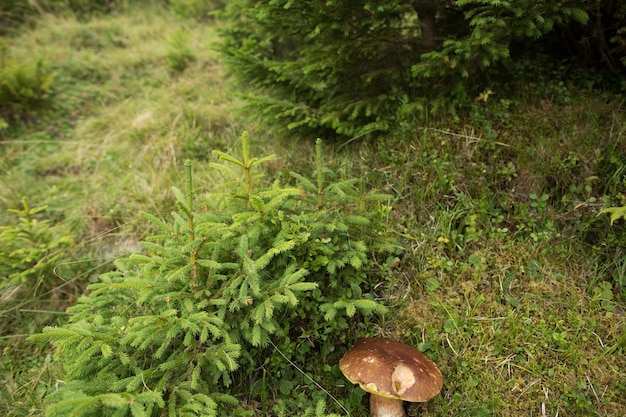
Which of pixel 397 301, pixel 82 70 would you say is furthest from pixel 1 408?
pixel 82 70

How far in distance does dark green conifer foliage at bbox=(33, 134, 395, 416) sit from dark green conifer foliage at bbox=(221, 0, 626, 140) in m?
0.99

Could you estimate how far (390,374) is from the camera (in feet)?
6.66

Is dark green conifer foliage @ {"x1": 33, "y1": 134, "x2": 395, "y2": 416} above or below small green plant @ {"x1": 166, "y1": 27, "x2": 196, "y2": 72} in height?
below

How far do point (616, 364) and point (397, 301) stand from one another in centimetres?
133

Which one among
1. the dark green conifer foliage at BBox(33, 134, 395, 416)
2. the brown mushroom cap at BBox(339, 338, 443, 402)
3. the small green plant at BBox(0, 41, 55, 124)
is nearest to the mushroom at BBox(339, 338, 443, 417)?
the brown mushroom cap at BBox(339, 338, 443, 402)

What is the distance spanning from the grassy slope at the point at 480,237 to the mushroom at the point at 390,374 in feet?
0.86

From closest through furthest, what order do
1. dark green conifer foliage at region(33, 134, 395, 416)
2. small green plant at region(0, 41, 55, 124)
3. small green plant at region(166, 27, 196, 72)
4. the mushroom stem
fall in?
dark green conifer foliage at region(33, 134, 395, 416) < the mushroom stem < small green plant at region(0, 41, 55, 124) < small green plant at region(166, 27, 196, 72)

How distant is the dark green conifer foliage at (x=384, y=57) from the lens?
2641 millimetres

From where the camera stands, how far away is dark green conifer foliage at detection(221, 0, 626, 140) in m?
2.64

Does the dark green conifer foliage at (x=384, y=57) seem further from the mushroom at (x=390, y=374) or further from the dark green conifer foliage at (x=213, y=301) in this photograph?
the mushroom at (x=390, y=374)

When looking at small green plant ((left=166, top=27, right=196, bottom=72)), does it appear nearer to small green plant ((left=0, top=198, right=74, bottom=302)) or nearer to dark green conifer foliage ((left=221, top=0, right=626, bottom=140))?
dark green conifer foliage ((left=221, top=0, right=626, bottom=140))

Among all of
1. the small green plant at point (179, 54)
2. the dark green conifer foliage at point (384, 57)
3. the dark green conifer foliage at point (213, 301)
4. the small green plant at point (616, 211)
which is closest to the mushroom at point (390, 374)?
the dark green conifer foliage at point (213, 301)

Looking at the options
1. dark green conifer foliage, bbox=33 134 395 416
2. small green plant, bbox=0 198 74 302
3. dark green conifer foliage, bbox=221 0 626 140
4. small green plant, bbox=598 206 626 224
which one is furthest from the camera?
small green plant, bbox=0 198 74 302

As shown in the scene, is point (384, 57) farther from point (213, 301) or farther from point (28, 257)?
point (28, 257)
